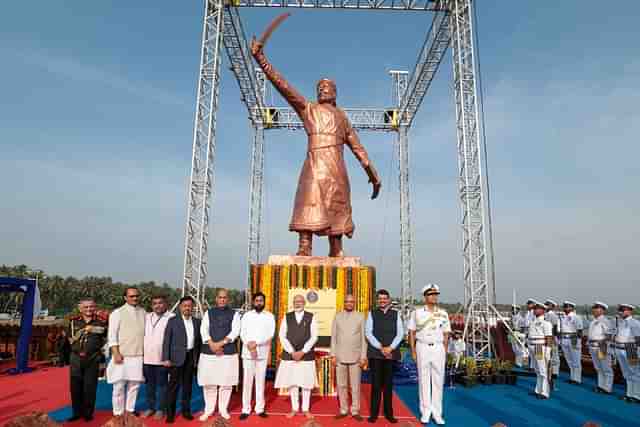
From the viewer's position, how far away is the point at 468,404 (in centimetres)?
499

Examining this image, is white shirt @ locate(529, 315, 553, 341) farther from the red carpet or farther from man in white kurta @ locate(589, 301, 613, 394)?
the red carpet

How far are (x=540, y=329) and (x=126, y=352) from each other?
494 cm

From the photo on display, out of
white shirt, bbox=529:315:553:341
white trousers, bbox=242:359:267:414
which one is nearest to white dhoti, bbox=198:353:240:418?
white trousers, bbox=242:359:267:414

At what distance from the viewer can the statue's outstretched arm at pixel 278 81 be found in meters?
5.16

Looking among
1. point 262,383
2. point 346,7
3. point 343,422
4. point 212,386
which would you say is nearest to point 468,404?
point 343,422

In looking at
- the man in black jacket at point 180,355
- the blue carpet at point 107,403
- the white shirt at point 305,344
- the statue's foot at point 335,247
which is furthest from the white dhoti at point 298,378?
the statue's foot at point 335,247

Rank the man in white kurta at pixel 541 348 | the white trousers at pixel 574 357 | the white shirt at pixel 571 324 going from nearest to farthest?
the man in white kurta at pixel 541 348 < the white trousers at pixel 574 357 < the white shirt at pixel 571 324

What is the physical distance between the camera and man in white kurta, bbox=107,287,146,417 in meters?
3.94

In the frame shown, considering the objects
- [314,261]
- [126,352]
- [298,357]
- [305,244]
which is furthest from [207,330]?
[305,244]

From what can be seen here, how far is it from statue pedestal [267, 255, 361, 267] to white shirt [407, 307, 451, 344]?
4.13 feet

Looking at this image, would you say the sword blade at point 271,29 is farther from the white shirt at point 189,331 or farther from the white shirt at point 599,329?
the white shirt at point 599,329

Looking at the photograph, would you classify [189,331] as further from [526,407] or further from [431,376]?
[526,407]

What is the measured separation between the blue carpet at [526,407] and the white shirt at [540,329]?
72 centimetres

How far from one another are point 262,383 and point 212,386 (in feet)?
1.47
